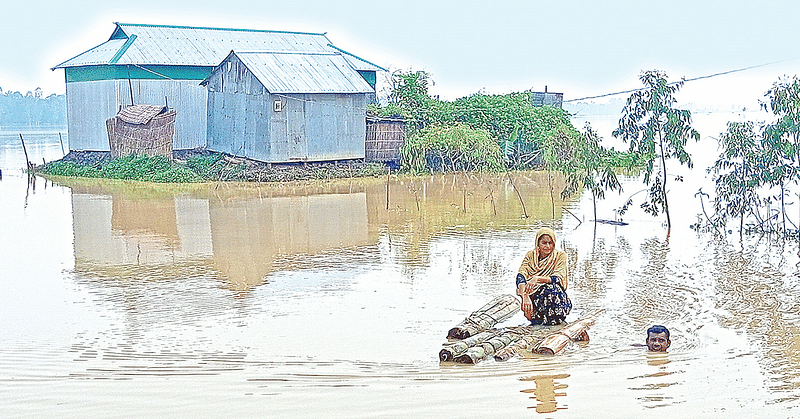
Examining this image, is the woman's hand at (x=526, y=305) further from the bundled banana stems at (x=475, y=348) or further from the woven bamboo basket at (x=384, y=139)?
the woven bamboo basket at (x=384, y=139)

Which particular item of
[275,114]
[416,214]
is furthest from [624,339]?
[275,114]

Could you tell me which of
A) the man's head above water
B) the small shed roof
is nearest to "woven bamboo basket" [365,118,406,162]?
the small shed roof

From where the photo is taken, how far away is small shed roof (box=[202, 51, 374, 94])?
2536 cm

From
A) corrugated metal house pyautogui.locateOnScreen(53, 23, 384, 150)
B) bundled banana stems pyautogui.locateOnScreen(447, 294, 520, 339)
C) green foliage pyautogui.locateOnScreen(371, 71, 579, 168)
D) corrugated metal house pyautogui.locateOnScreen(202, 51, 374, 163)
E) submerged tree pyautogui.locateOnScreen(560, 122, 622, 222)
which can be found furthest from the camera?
green foliage pyautogui.locateOnScreen(371, 71, 579, 168)

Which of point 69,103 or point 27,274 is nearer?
point 27,274

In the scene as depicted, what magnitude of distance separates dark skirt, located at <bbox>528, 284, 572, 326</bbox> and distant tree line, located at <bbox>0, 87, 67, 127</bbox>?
109 m

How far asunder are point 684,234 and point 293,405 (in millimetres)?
10335

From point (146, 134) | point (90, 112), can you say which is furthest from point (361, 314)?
point (90, 112)

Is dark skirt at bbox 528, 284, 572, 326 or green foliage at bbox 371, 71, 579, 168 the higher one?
green foliage at bbox 371, 71, 579, 168

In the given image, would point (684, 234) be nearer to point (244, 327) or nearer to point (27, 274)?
point (244, 327)

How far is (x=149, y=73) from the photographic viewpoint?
27.8 m

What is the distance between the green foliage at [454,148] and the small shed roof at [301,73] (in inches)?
82.3

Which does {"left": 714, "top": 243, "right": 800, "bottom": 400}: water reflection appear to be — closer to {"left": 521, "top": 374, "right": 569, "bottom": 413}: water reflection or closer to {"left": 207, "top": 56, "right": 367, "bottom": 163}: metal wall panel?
{"left": 521, "top": 374, "right": 569, "bottom": 413}: water reflection

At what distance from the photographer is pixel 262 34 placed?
30.8m
